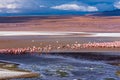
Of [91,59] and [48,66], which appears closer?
[48,66]

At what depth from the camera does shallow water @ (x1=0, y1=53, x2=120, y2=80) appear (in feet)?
86.5

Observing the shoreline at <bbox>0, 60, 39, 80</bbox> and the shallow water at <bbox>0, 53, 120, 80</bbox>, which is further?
the shallow water at <bbox>0, 53, 120, 80</bbox>

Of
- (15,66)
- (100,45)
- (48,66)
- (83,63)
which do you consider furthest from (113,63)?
(100,45)

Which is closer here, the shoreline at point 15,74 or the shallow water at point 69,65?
the shoreline at point 15,74

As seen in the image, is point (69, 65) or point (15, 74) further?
point (69, 65)

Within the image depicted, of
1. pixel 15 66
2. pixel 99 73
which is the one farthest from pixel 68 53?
pixel 99 73

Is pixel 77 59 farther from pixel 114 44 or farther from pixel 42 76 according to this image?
pixel 114 44

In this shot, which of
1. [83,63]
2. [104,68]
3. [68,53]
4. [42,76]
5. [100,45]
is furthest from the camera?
[100,45]

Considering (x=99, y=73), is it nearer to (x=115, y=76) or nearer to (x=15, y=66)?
(x=115, y=76)

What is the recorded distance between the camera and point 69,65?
3152 cm

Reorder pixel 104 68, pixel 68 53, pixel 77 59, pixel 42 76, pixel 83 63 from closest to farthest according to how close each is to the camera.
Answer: pixel 42 76 < pixel 104 68 < pixel 83 63 < pixel 77 59 < pixel 68 53

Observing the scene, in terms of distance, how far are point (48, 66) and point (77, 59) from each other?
5.65 metres

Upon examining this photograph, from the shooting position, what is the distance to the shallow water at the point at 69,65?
26.4 m

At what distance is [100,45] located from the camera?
48.5 metres
